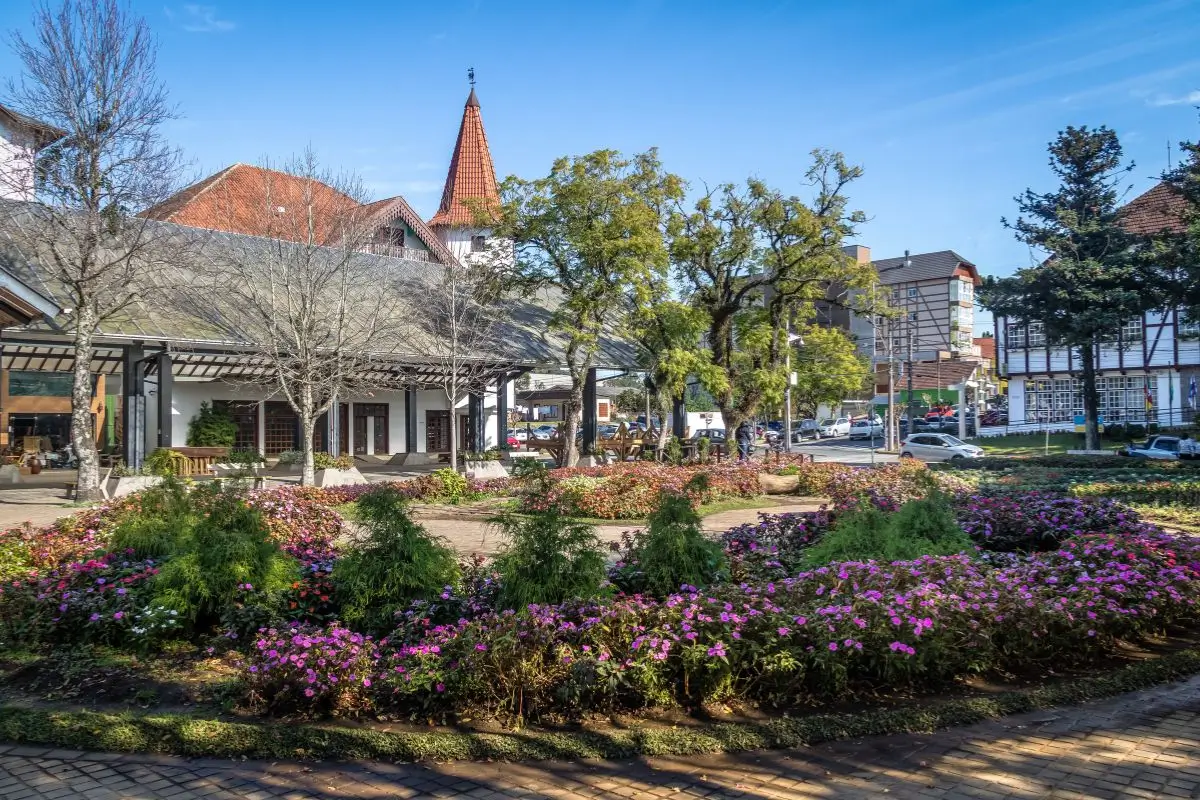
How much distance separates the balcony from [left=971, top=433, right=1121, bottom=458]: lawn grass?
24.9 metres

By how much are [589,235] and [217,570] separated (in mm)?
19746

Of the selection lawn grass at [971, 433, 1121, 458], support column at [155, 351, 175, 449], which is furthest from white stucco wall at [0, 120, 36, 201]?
lawn grass at [971, 433, 1121, 458]

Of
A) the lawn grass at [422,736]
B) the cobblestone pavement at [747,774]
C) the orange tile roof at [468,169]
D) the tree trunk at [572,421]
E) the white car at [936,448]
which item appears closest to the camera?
the cobblestone pavement at [747,774]

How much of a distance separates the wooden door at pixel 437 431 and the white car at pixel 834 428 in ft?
113

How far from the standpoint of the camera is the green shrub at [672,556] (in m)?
6.73

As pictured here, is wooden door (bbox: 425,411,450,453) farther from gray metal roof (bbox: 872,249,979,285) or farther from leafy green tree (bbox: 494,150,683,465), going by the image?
gray metal roof (bbox: 872,249,979,285)

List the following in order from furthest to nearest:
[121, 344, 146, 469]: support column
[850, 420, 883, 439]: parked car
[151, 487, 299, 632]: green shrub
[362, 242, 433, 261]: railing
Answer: [850, 420, 883, 439]: parked car, [362, 242, 433, 261]: railing, [121, 344, 146, 469]: support column, [151, 487, 299, 632]: green shrub

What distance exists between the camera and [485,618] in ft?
18.3

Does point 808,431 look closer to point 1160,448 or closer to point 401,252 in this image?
point 1160,448

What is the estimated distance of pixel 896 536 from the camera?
Result: 7.81 meters

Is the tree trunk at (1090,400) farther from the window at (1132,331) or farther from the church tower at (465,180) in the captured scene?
the church tower at (465,180)

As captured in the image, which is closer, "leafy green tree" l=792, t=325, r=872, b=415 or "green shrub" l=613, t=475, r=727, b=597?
"green shrub" l=613, t=475, r=727, b=597

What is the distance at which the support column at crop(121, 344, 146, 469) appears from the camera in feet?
73.9

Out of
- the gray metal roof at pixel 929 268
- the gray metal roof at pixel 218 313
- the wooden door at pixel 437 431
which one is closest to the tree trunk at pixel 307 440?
the gray metal roof at pixel 218 313
